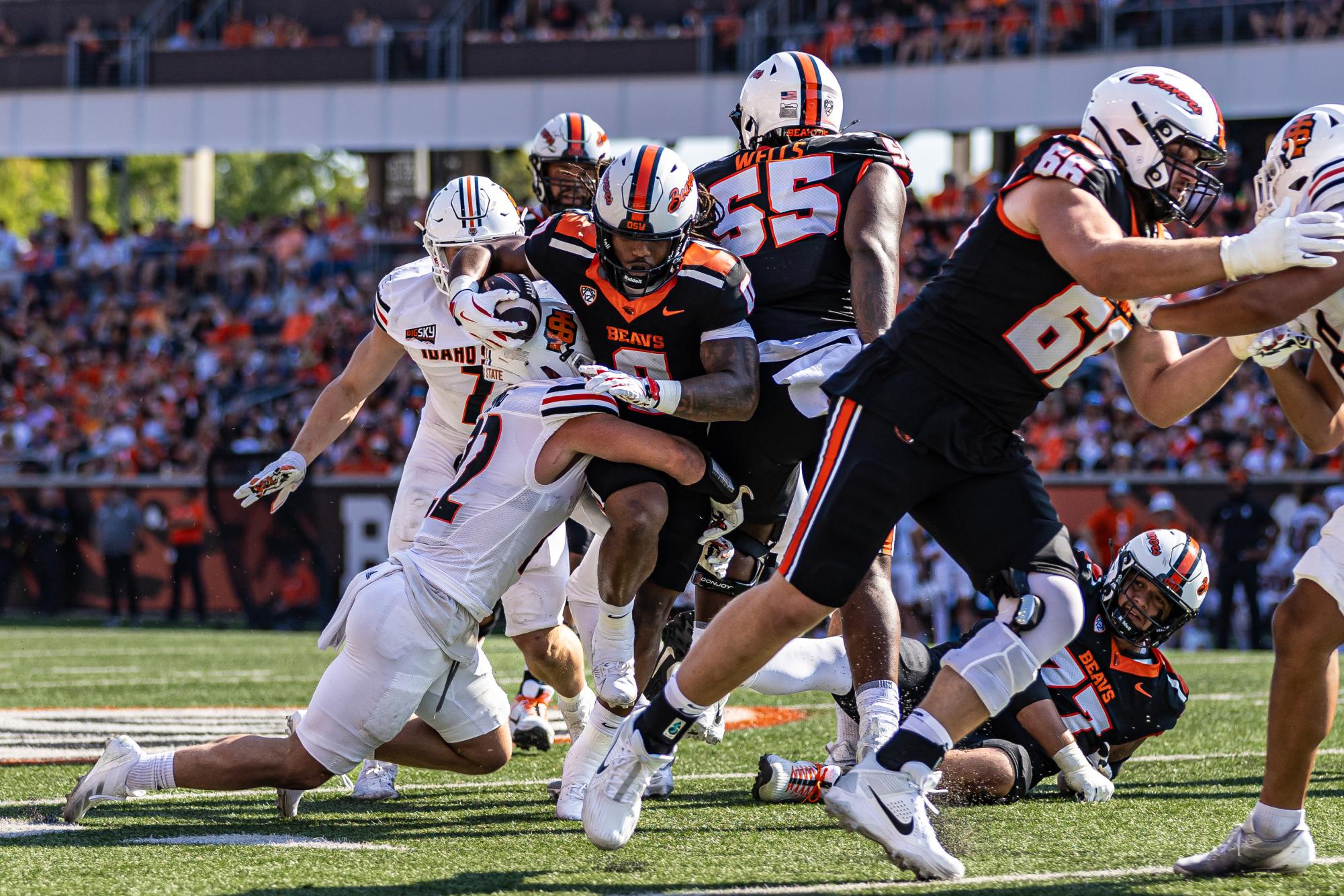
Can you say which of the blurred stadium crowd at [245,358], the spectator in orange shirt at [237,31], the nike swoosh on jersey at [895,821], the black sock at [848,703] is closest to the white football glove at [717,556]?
the black sock at [848,703]

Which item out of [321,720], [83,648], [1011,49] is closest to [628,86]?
[1011,49]

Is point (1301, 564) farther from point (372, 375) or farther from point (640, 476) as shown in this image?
point (372, 375)

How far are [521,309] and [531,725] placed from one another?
85.0 inches

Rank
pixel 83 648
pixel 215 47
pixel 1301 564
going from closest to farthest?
pixel 1301 564 < pixel 83 648 < pixel 215 47

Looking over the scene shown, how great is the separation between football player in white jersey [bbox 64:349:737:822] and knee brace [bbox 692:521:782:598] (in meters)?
0.77

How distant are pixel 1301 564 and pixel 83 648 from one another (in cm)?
1026

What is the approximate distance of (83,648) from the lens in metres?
11.9

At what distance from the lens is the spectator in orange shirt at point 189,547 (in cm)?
1600

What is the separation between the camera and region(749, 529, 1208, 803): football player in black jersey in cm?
480

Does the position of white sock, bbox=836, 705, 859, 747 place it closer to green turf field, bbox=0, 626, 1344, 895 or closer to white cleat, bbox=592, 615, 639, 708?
green turf field, bbox=0, 626, 1344, 895

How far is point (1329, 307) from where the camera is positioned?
3.63 m

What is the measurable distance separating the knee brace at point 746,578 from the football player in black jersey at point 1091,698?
428 millimetres

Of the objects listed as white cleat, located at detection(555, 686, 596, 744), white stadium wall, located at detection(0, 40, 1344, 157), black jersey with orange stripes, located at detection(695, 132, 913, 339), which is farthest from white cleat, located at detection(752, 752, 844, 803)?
Result: white stadium wall, located at detection(0, 40, 1344, 157)

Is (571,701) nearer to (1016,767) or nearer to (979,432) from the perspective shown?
(1016,767)
